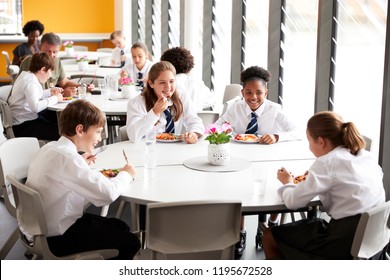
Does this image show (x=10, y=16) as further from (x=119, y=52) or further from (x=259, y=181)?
(x=259, y=181)

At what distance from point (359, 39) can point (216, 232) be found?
2.86m

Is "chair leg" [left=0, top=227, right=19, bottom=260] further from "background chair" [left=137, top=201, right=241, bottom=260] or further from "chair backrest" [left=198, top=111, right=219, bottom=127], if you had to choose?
"chair backrest" [left=198, top=111, right=219, bottom=127]

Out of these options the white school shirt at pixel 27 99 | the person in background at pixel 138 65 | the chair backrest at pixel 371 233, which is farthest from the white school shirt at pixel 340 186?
the person in background at pixel 138 65

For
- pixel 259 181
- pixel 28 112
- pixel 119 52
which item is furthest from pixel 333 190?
pixel 119 52

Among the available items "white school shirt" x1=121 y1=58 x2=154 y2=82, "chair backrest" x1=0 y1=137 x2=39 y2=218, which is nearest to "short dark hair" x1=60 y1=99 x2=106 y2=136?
"chair backrest" x1=0 y1=137 x2=39 y2=218

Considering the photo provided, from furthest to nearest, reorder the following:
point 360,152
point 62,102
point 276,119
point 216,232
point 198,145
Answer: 1. point 62,102
2. point 276,119
3. point 198,145
4. point 360,152
5. point 216,232

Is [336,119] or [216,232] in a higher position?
[336,119]

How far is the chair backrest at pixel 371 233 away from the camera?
2391 millimetres

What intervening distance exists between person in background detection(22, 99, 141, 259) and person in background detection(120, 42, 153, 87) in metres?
3.46

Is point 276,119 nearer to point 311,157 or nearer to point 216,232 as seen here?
point 311,157

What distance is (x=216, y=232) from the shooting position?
2.44 meters

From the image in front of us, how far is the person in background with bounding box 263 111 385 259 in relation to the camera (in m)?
2.56

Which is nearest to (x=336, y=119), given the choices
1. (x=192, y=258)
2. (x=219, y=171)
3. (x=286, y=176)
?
(x=286, y=176)

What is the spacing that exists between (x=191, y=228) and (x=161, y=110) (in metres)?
1.52
